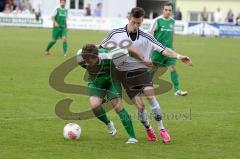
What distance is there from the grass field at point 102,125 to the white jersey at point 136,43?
4.04 feet

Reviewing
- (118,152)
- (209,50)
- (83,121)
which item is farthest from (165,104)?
(209,50)

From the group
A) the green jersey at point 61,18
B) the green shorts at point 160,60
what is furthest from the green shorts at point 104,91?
the green jersey at point 61,18

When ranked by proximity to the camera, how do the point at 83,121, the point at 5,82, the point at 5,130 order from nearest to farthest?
the point at 5,130 < the point at 83,121 < the point at 5,82

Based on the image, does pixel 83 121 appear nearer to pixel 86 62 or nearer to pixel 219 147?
pixel 86 62

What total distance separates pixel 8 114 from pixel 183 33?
40.8 meters

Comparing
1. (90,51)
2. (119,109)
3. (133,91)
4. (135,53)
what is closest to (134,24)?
(135,53)

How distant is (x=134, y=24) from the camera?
32.8 feet

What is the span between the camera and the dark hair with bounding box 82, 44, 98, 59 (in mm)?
9875

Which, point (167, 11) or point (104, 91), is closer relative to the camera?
point (104, 91)

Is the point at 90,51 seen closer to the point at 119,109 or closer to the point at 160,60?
the point at 119,109

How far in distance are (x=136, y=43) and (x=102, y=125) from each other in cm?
222

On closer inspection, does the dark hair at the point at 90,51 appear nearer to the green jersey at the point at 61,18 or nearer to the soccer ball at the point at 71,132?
the soccer ball at the point at 71,132

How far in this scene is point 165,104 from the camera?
14.9 m

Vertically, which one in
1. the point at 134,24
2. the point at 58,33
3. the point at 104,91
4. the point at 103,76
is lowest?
the point at 58,33
